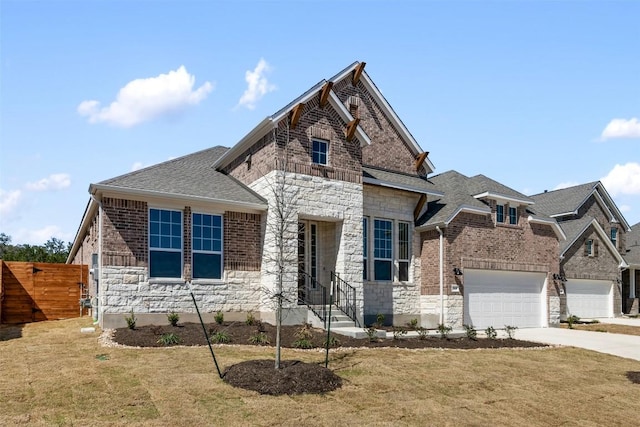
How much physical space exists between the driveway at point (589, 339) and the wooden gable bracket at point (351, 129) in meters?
8.69

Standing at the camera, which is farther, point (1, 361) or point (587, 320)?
point (587, 320)

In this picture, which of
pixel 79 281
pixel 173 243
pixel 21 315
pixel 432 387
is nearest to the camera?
pixel 432 387

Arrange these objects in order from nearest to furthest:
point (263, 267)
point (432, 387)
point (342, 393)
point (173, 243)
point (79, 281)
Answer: point (342, 393), point (432, 387), point (173, 243), point (263, 267), point (79, 281)

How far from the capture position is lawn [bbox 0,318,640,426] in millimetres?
7656

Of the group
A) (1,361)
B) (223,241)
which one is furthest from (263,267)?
(1,361)

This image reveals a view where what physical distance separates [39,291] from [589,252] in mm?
24940

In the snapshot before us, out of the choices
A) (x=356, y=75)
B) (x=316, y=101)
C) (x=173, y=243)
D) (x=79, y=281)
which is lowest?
(x=79, y=281)

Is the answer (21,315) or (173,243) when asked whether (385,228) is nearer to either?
(173,243)

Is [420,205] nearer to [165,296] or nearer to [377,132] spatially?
[377,132]

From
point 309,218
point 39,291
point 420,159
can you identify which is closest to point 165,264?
point 309,218

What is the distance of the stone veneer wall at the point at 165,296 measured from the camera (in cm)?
1389

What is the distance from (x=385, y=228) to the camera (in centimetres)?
1911

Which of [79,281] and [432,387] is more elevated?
[79,281]

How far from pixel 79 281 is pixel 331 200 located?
32.6 ft
